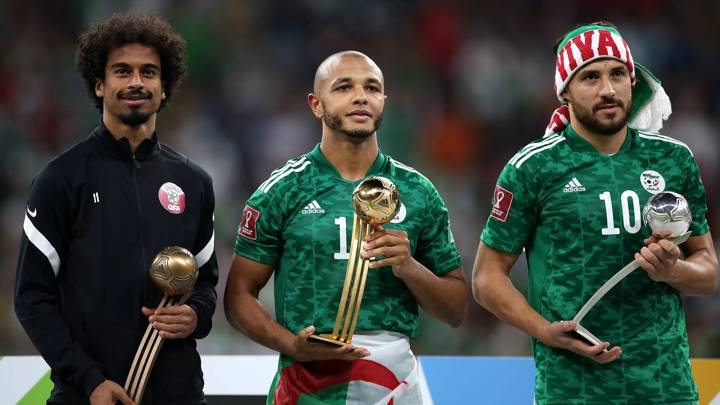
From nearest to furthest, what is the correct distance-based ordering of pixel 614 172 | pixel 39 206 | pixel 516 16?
pixel 39 206, pixel 614 172, pixel 516 16

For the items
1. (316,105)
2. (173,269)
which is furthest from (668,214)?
(173,269)

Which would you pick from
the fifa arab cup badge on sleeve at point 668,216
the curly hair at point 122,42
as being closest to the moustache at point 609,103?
the fifa arab cup badge on sleeve at point 668,216

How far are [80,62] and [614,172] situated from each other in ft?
5.63

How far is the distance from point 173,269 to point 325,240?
0.52 metres

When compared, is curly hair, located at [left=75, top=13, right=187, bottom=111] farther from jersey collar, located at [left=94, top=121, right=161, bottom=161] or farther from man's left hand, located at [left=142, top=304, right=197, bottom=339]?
man's left hand, located at [left=142, top=304, right=197, bottom=339]

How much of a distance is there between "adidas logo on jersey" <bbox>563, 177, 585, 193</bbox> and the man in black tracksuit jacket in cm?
112

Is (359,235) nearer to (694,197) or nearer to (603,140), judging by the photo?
(603,140)

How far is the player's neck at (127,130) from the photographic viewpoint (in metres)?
3.08

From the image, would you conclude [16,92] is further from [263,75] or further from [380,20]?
[380,20]

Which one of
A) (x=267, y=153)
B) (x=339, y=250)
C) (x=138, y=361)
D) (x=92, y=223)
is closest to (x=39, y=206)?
(x=92, y=223)

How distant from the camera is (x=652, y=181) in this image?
122 inches

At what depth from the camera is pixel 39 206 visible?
2.88 meters

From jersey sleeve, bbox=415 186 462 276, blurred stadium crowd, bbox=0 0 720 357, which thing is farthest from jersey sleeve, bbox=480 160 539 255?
blurred stadium crowd, bbox=0 0 720 357

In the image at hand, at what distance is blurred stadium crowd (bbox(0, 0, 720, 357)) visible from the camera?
6828mm
